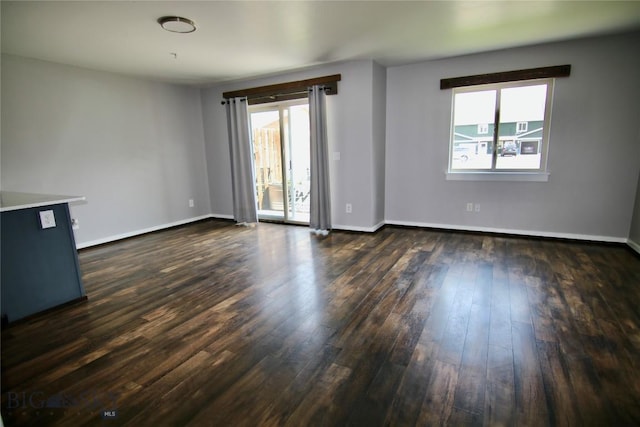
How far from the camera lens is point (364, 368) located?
186cm

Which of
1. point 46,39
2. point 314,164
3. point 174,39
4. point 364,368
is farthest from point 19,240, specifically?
point 314,164

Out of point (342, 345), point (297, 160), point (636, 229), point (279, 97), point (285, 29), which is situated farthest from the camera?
point (297, 160)

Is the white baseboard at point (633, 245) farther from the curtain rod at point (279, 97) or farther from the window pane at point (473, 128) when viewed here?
the curtain rod at point (279, 97)

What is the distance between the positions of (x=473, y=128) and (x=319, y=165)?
88.5 inches

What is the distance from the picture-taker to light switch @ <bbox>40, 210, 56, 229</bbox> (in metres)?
2.56

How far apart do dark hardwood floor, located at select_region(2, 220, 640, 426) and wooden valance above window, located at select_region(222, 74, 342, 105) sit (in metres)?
2.60

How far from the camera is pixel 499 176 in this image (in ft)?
14.2

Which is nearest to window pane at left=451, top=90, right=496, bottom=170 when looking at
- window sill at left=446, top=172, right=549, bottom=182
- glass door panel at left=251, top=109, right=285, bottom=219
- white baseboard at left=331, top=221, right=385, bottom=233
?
window sill at left=446, top=172, right=549, bottom=182

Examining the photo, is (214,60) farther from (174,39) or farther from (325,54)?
(325,54)

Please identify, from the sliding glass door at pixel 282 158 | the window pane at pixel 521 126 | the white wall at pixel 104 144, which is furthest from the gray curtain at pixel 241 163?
the window pane at pixel 521 126

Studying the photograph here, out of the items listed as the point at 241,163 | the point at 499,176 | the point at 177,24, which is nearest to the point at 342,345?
the point at 177,24

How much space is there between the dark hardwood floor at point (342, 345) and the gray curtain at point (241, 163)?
2.03 m

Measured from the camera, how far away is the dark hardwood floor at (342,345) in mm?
1588

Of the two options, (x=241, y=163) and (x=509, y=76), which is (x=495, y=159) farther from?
(x=241, y=163)
